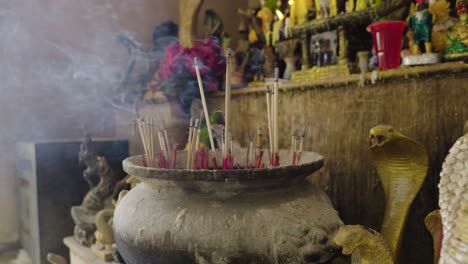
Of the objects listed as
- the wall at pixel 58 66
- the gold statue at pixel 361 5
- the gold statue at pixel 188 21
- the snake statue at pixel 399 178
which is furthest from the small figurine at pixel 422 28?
the wall at pixel 58 66

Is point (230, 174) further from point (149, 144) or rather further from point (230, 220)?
point (149, 144)

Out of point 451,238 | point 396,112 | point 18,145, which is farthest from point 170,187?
point 18,145

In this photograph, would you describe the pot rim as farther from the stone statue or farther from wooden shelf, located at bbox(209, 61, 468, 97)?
the stone statue

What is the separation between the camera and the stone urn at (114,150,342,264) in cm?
89

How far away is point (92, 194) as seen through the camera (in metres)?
2.00

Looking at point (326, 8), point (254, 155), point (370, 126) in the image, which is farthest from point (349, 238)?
point (326, 8)

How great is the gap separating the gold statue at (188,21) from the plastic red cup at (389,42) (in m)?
1.31

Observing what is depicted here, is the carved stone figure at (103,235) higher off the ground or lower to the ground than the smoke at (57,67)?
lower

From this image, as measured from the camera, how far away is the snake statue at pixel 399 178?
1106 millimetres

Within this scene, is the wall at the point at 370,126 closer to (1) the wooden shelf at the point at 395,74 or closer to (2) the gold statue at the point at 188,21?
(1) the wooden shelf at the point at 395,74

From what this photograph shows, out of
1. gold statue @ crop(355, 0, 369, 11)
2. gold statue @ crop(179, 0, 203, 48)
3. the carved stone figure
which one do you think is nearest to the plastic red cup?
gold statue @ crop(355, 0, 369, 11)

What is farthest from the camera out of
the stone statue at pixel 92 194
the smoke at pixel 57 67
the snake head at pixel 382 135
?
the smoke at pixel 57 67

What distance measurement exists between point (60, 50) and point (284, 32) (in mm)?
1539

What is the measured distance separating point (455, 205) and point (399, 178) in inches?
17.9
